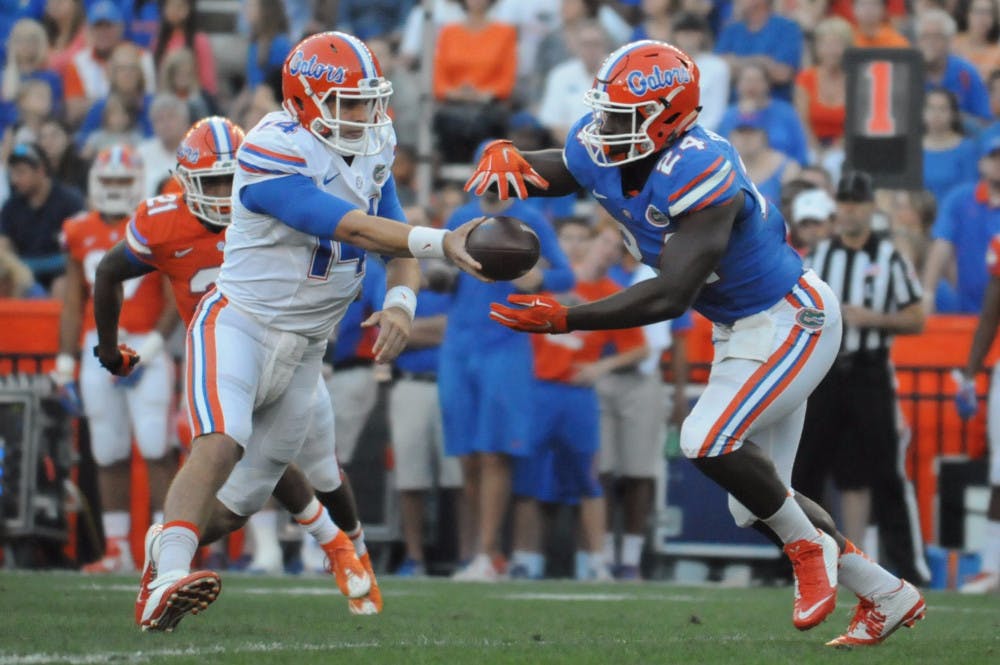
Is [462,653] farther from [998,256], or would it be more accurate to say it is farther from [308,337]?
[998,256]

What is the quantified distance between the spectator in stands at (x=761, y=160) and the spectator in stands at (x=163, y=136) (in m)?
3.39

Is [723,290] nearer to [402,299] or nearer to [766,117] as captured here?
[402,299]

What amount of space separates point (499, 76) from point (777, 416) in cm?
653

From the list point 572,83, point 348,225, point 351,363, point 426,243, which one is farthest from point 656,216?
point 572,83

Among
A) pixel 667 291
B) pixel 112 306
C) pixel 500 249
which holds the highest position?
pixel 500 249

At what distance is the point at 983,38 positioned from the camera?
477 inches

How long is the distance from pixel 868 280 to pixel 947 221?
74.9 inches

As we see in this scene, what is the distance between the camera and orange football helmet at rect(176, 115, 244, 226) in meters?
6.76

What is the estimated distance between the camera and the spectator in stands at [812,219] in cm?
941

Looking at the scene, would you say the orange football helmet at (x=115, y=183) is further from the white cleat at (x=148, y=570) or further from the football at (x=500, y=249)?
the football at (x=500, y=249)

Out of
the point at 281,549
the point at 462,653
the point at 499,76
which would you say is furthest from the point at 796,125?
the point at 462,653

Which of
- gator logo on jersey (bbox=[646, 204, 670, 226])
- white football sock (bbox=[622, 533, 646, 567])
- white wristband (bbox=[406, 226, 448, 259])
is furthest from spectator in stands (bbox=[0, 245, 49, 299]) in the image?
gator logo on jersey (bbox=[646, 204, 670, 226])

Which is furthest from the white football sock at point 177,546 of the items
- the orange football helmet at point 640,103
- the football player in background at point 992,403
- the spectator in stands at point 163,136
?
the spectator in stands at point 163,136

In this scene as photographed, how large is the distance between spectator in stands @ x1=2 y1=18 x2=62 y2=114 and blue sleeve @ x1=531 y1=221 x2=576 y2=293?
5.45 metres
